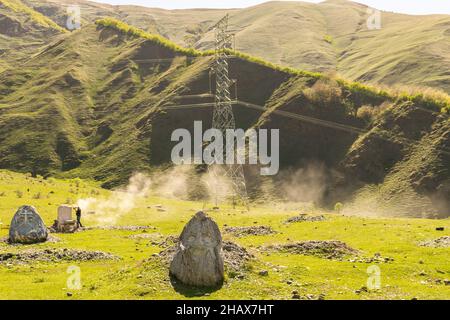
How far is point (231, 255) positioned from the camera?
1523 inches

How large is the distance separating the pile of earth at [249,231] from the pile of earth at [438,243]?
18328 millimetres

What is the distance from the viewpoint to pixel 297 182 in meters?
124

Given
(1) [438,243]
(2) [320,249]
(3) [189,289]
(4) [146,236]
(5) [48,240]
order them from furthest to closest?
(4) [146,236] < (5) [48,240] < (1) [438,243] < (2) [320,249] < (3) [189,289]

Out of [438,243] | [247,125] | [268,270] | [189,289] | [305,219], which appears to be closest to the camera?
[189,289]

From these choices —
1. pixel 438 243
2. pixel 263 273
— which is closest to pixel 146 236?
pixel 263 273

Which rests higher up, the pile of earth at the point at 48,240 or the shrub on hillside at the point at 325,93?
the shrub on hillside at the point at 325,93

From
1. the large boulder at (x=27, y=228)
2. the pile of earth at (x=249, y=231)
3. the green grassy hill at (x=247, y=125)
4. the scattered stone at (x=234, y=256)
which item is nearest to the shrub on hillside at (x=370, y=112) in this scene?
the green grassy hill at (x=247, y=125)

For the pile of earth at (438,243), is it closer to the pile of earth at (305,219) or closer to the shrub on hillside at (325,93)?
the pile of earth at (305,219)

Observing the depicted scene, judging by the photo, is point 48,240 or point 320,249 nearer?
point 320,249

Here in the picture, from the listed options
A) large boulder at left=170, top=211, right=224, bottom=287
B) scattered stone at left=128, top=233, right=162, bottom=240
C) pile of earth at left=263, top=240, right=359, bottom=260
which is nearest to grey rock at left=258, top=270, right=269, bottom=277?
large boulder at left=170, top=211, right=224, bottom=287

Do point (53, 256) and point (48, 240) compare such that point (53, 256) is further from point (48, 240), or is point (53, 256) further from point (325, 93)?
point (325, 93)

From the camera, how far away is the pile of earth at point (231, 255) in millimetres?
37344

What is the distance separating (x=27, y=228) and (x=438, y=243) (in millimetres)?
40937
